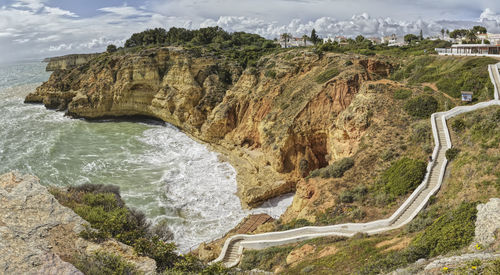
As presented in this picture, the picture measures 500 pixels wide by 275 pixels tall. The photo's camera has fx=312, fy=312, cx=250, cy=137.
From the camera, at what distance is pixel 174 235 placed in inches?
811

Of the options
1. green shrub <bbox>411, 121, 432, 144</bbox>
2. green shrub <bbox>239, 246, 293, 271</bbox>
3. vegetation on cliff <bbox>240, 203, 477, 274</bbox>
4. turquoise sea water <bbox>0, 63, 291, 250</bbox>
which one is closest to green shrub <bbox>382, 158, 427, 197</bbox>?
green shrub <bbox>411, 121, 432, 144</bbox>

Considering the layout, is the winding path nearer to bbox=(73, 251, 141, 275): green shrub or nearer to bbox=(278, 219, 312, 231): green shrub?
bbox=(278, 219, 312, 231): green shrub

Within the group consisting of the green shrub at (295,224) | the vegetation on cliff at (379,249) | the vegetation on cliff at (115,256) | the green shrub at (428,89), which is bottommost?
the green shrub at (295,224)

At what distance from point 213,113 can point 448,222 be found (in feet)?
95.2

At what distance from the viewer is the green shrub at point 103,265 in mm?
6805

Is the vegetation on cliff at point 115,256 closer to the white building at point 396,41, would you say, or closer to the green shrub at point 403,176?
the green shrub at point 403,176

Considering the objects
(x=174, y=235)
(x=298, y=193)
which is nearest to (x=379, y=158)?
(x=298, y=193)

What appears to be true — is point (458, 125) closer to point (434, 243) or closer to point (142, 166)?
point (434, 243)

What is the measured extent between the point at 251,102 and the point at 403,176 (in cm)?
2068

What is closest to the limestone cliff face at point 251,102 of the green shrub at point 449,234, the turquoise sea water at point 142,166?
the turquoise sea water at point 142,166

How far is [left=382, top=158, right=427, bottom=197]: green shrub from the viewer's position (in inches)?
664

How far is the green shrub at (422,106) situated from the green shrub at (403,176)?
217 inches

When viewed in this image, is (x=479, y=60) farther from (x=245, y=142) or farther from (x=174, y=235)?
(x=174, y=235)

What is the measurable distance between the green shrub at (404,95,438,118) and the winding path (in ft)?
9.40
